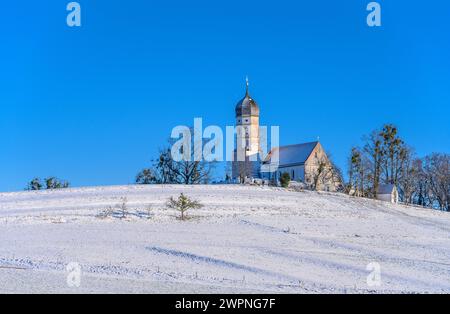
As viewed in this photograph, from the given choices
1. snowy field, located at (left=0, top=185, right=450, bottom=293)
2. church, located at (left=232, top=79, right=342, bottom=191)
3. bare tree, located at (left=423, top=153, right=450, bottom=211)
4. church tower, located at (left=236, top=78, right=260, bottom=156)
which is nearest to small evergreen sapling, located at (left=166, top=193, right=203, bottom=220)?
snowy field, located at (left=0, top=185, right=450, bottom=293)

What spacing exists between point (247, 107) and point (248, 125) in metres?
2.82

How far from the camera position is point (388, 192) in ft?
266

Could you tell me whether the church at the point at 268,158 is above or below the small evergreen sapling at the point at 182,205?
above

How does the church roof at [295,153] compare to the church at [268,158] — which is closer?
the church at [268,158]

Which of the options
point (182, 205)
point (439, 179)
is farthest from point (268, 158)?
point (182, 205)

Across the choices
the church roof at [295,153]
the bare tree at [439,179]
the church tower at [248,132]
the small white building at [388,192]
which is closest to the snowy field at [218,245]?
the small white building at [388,192]

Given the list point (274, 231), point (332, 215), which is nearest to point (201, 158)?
point (332, 215)

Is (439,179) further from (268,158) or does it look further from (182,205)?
(182,205)

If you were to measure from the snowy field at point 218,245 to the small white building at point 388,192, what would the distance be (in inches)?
884

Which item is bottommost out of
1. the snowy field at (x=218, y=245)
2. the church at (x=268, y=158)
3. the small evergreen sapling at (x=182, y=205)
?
the snowy field at (x=218, y=245)

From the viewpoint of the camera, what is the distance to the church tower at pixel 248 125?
359 ft

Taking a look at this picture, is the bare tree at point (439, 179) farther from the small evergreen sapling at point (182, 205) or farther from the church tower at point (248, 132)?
the small evergreen sapling at point (182, 205)
